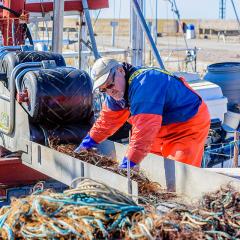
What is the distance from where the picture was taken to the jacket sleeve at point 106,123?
224 inches

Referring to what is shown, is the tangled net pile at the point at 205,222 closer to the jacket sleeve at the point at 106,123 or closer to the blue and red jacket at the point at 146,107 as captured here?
the blue and red jacket at the point at 146,107

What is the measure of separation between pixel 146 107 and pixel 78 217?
177cm

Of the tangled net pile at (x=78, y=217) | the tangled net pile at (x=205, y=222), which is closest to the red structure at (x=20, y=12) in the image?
the tangled net pile at (x=78, y=217)

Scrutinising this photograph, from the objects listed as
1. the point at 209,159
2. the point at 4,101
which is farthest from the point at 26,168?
the point at 209,159

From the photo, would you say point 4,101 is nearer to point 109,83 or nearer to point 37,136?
point 37,136

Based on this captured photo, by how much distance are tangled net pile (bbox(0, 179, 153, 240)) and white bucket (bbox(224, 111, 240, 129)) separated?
6719 mm

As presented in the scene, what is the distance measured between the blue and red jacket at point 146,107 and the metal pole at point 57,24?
8.64 feet

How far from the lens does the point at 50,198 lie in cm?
349

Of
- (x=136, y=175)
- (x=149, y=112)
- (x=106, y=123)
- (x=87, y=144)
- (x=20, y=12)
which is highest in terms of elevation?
(x=20, y=12)

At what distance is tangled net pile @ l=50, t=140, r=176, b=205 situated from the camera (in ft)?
15.0

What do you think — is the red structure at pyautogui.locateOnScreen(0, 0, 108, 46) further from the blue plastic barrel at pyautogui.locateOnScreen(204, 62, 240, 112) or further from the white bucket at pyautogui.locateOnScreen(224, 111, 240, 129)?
the white bucket at pyautogui.locateOnScreen(224, 111, 240, 129)

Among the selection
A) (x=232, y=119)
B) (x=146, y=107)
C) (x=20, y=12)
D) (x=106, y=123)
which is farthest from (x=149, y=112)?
(x=232, y=119)

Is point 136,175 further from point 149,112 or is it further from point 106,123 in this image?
point 106,123

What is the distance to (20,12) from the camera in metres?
9.34
